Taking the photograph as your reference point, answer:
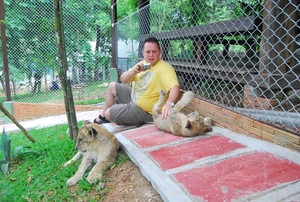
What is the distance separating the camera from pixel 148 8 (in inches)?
214

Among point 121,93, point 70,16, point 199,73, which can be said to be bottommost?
point 121,93

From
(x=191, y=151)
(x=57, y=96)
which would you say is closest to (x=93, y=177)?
(x=191, y=151)

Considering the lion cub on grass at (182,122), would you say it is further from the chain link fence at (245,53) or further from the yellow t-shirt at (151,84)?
the chain link fence at (245,53)

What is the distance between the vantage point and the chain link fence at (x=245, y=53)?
8.07 ft

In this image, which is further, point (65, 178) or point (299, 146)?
point (65, 178)

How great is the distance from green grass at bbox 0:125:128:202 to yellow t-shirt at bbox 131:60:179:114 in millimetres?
1067

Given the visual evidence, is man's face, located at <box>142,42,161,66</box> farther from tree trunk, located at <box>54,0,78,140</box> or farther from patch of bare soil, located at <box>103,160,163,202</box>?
patch of bare soil, located at <box>103,160,163,202</box>

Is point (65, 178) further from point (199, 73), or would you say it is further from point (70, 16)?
point (70, 16)

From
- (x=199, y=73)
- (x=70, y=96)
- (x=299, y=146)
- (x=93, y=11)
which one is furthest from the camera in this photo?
(x=93, y=11)

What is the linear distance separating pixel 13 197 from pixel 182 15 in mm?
3813

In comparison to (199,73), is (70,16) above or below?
above

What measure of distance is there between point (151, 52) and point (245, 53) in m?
1.48

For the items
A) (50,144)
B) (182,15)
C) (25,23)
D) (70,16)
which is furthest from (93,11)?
(50,144)

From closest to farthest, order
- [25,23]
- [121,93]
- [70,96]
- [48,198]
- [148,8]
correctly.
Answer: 1. [48,198]
2. [70,96]
3. [121,93]
4. [148,8]
5. [25,23]
